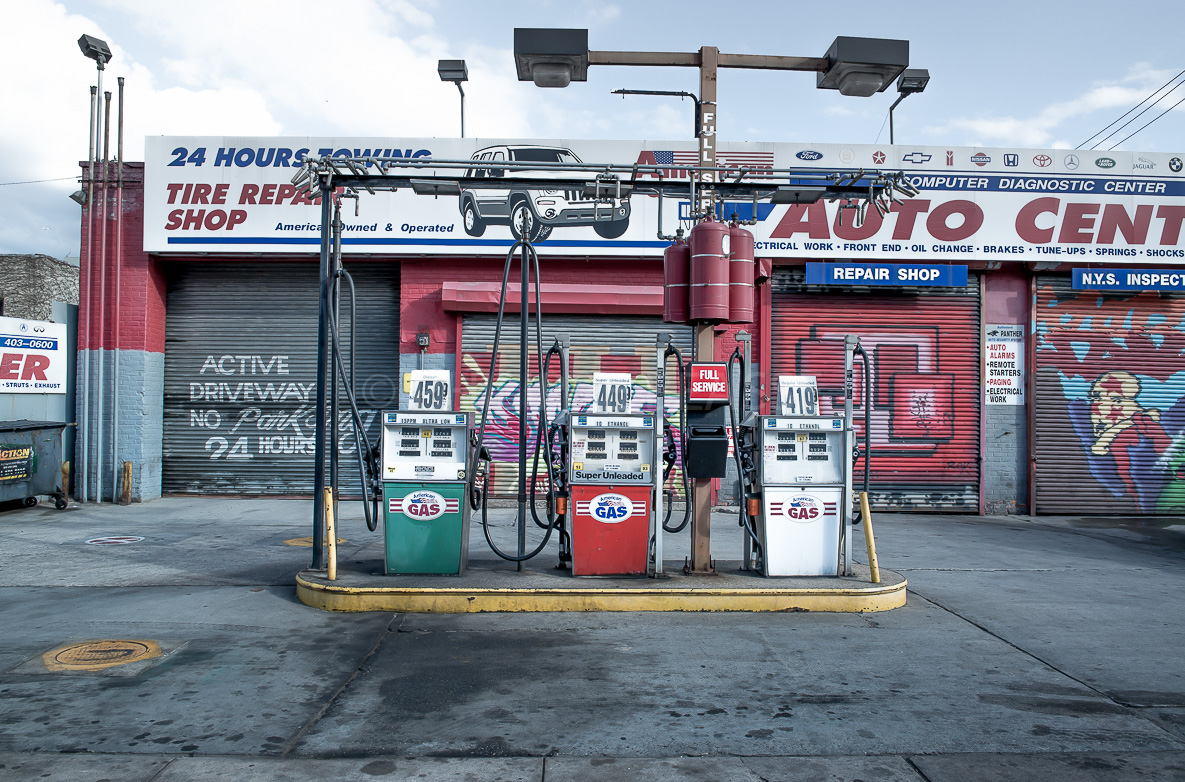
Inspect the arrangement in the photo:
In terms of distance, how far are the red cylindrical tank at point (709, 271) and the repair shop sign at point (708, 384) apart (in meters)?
0.50

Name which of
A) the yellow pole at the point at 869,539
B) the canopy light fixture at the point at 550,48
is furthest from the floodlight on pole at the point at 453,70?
the yellow pole at the point at 869,539

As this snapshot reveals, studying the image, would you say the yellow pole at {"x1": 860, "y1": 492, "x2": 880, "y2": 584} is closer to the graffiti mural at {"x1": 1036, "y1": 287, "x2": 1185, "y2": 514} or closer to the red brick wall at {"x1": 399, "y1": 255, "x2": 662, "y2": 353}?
the red brick wall at {"x1": 399, "y1": 255, "x2": 662, "y2": 353}

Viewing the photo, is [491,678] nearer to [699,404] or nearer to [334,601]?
[334,601]

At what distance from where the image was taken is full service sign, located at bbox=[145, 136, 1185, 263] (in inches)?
523

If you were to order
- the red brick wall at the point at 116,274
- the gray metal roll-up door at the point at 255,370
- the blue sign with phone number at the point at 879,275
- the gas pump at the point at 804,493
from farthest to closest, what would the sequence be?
the gray metal roll-up door at the point at 255,370
the red brick wall at the point at 116,274
the blue sign with phone number at the point at 879,275
the gas pump at the point at 804,493

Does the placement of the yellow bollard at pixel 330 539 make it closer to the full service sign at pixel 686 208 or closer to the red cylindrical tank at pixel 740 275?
the red cylindrical tank at pixel 740 275

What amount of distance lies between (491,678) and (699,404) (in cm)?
336

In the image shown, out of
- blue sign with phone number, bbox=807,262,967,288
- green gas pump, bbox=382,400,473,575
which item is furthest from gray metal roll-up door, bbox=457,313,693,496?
green gas pump, bbox=382,400,473,575

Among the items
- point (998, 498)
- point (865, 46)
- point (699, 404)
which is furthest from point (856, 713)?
point (998, 498)

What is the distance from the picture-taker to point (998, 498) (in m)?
13.9

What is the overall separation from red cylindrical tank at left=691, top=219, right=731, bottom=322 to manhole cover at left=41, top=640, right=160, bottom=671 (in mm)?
5258

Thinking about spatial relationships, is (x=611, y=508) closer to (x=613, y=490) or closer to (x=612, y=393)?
(x=613, y=490)

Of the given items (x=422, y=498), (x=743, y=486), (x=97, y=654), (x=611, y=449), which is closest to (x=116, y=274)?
(x=422, y=498)

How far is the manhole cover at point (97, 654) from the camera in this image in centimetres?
529
